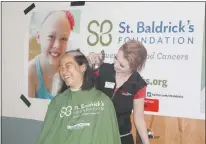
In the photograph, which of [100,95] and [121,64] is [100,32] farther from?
[100,95]

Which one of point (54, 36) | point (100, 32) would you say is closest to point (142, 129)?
point (100, 32)

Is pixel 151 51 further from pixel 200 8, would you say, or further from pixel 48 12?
pixel 48 12

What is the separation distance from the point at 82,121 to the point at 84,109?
3.5 inches

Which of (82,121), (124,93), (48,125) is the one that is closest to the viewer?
(82,121)

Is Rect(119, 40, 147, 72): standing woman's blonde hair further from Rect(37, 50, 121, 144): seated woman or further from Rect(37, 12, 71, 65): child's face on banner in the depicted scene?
Rect(37, 12, 71, 65): child's face on banner

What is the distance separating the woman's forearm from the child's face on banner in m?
0.87

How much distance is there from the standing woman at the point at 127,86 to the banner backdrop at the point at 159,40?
5 centimetres

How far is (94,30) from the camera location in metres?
2.46

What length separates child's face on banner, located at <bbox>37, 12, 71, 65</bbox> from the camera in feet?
8.39

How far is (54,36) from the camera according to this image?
260cm

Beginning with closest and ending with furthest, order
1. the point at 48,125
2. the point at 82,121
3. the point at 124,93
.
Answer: the point at 82,121, the point at 48,125, the point at 124,93

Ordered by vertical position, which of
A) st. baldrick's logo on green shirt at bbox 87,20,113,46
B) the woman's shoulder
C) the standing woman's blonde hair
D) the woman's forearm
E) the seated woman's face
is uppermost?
st. baldrick's logo on green shirt at bbox 87,20,113,46

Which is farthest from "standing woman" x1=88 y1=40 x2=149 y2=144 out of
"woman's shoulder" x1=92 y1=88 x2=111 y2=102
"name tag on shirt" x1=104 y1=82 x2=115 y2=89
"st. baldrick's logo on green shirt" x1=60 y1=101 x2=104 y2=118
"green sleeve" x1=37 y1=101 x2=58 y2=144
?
"green sleeve" x1=37 y1=101 x2=58 y2=144

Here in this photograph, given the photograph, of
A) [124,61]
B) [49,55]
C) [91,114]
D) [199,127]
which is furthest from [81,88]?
[199,127]
